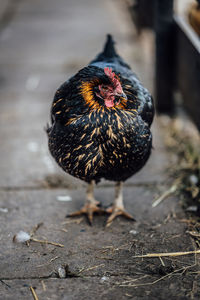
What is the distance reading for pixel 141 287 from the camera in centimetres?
264

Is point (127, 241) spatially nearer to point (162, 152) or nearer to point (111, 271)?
point (111, 271)

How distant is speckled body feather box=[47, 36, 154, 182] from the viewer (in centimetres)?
290

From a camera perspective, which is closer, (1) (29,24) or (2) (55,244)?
(2) (55,244)

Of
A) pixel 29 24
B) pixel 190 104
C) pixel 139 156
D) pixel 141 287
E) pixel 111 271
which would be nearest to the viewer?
pixel 141 287

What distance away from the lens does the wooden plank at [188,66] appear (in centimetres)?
420

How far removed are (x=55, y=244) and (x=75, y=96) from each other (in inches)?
44.9

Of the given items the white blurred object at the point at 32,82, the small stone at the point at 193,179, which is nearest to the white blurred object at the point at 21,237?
the small stone at the point at 193,179

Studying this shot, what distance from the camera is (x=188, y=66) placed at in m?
4.54

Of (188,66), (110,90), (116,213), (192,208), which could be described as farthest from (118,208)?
(188,66)

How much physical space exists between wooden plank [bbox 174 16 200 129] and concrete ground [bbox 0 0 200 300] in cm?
60

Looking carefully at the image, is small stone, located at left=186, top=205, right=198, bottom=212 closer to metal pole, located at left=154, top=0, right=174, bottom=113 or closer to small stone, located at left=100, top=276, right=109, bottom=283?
small stone, located at left=100, top=276, right=109, bottom=283

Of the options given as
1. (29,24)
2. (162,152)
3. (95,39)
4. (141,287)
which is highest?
(29,24)

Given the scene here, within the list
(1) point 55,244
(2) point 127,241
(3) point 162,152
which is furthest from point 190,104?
(1) point 55,244

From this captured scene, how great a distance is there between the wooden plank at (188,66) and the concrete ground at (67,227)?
1.95 feet
